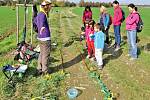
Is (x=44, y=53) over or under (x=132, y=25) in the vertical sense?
under

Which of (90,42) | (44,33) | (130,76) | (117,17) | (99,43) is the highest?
(117,17)

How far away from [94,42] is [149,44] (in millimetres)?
6117

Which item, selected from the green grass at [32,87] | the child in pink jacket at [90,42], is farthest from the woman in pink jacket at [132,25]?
the green grass at [32,87]

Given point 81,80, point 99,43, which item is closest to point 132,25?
point 99,43

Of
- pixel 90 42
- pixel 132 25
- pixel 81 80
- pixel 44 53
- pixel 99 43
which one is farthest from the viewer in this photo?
pixel 132 25

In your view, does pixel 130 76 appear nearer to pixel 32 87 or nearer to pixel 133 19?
pixel 133 19

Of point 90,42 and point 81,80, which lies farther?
point 90,42

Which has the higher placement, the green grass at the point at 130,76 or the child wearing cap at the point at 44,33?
the child wearing cap at the point at 44,33

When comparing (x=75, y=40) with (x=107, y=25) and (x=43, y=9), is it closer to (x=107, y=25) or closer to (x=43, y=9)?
(x=107, y=25)

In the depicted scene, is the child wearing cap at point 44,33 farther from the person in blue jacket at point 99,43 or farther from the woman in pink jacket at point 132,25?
the woman in pink jacket at point 132,25

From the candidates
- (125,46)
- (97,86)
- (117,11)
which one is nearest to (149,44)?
(125,46)

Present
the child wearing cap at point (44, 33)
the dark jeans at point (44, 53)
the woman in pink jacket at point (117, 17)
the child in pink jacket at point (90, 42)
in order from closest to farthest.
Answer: the child wearing cap at point (44, 33) < the dark jeans at point (44, 53) < the child in pink jacket at point (90, 42) < the woman in pink jacket at point (117, 17)

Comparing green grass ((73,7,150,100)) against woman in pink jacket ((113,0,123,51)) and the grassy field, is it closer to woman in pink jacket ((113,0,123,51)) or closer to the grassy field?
the grassy field

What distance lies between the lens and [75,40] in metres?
18.6
